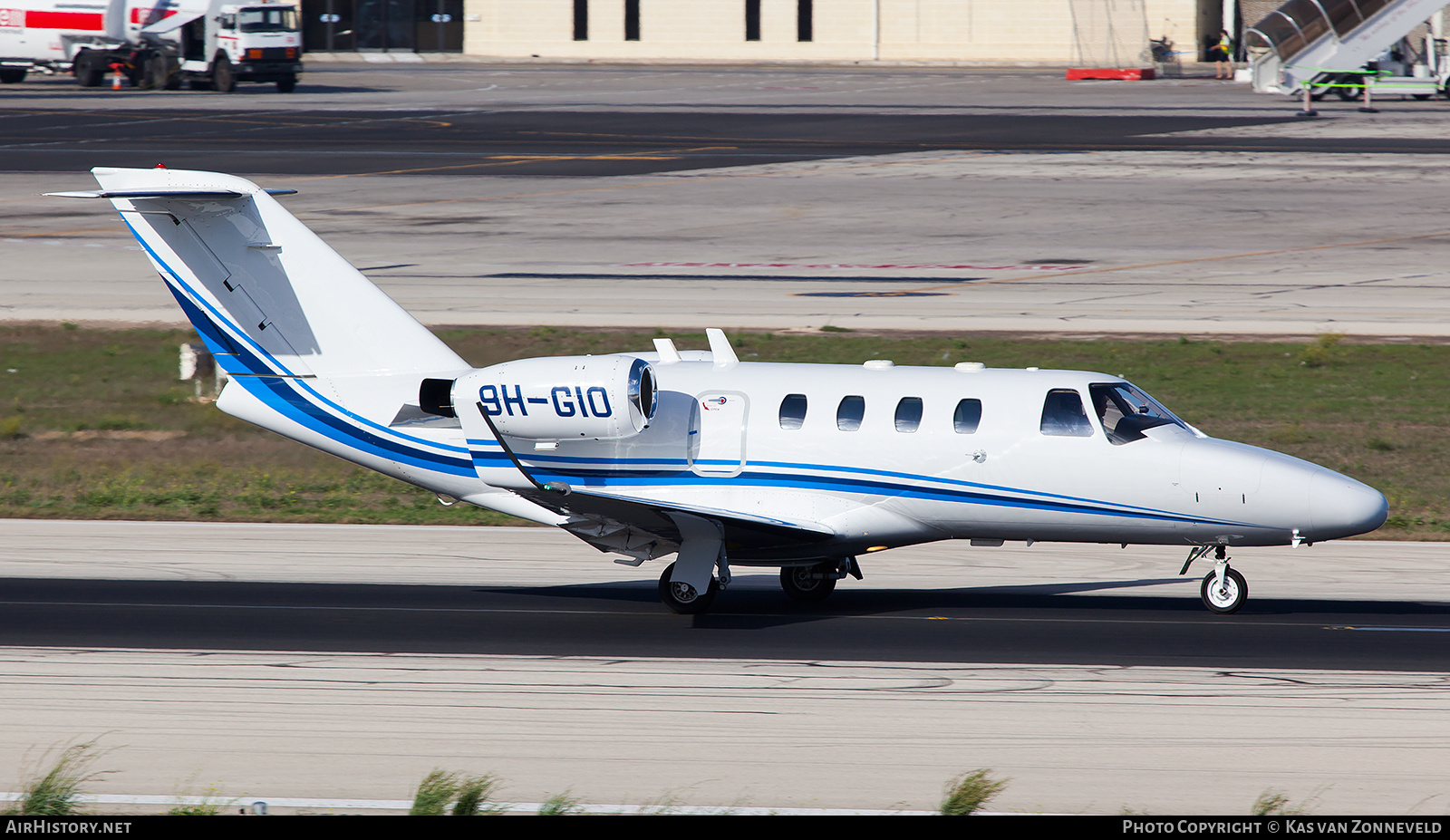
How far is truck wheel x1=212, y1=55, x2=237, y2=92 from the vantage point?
323 feet

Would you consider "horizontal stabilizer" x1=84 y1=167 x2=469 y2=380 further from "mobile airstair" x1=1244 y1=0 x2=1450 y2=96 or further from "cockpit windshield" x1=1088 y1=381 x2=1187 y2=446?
"mobile airstair" x1=1244 y1=0 x2=1450 y2=96

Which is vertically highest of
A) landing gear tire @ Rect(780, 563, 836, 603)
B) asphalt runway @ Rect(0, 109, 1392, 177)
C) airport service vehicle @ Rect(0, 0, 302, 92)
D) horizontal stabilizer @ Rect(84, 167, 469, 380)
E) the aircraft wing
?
airport service vehicle @ Rect(0, 0, 302, 92)

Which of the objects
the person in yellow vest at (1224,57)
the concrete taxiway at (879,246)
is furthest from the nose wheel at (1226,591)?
the person in yellow vest at (1224,57)

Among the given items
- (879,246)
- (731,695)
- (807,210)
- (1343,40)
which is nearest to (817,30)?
(1343,40)

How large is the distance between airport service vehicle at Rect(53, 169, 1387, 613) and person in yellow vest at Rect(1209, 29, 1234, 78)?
357 feet

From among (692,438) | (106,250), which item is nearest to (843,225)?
(106,250)

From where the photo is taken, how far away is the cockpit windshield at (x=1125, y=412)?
17953mm

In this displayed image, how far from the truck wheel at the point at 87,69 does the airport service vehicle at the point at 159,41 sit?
0.19ft

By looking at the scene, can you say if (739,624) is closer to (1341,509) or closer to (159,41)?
(1341,509)

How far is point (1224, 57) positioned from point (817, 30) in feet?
105

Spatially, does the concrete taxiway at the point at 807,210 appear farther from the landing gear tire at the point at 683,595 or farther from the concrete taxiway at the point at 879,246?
the landing gear tire at the point at 683,595

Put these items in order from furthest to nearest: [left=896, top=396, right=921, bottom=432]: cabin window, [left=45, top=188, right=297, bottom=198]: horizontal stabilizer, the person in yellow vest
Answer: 1. the person in yellow vest
2. [left=45, top=188, right=297, bottom=198]: horizontal stabilizer
3. [left=896, top=396, right=921, bottom=432]: cabin window

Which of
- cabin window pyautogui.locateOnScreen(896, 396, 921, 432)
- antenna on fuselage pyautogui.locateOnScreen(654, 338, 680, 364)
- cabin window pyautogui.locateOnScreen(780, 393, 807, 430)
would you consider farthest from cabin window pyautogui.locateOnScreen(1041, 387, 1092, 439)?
antenna on fuselage pyautogui.locateOnScreen(654, 338, 680, 364)

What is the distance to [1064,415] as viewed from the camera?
18.0 meters
